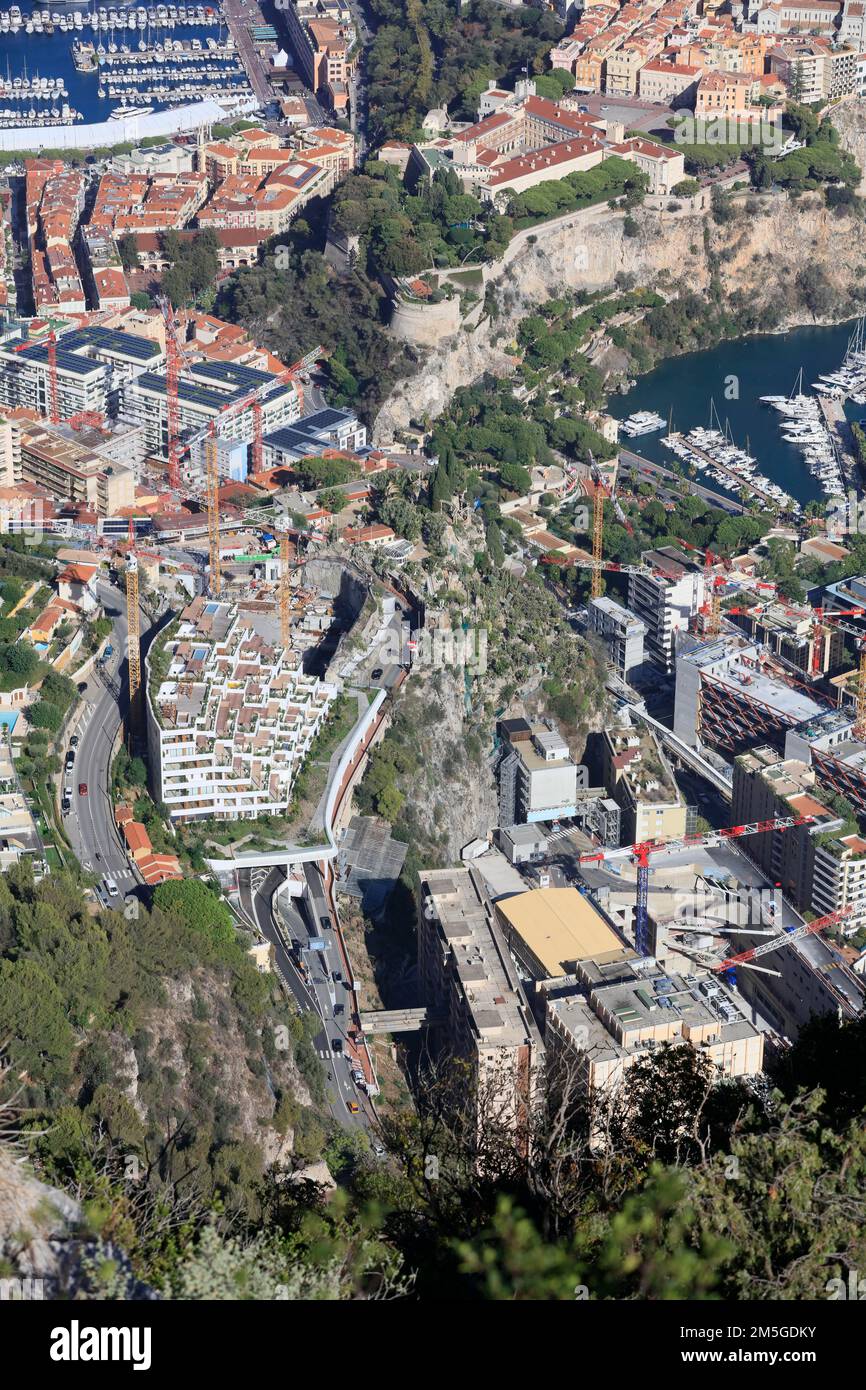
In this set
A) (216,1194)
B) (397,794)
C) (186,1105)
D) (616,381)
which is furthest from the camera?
(616,381)

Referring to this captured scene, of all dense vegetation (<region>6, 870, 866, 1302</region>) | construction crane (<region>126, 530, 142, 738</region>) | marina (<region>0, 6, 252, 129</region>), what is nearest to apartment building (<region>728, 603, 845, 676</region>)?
construction crane (<region>126, 530, 142, 738</region>)

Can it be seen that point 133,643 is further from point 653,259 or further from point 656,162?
point 656,162

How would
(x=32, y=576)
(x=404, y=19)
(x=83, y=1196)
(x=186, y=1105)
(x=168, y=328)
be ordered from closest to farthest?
(x=83, y=1196)
(x=186, y=1105)
(x=32, y=576)
(x=168, y=328)
(x=404, y=19)

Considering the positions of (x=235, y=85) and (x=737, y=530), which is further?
(x=235, y=85)

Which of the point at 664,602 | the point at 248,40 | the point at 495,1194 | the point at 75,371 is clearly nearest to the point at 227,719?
the point at 664,602
